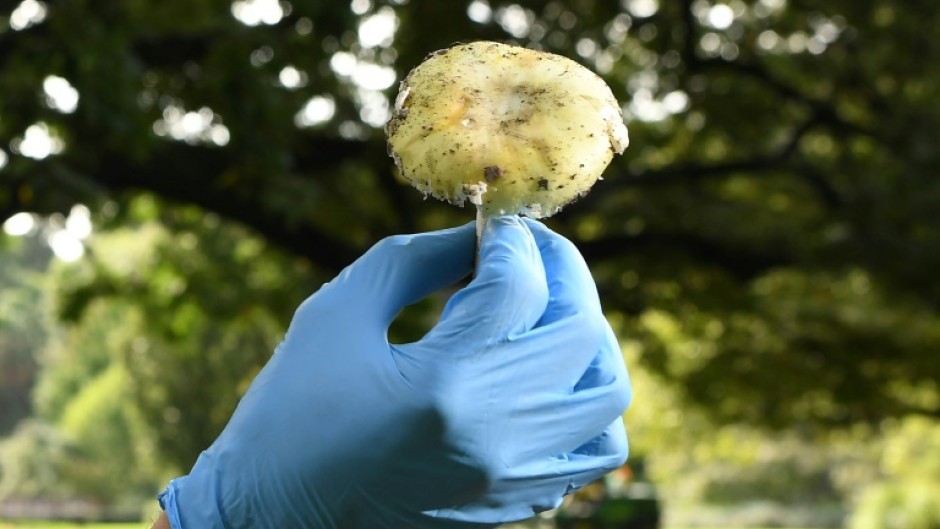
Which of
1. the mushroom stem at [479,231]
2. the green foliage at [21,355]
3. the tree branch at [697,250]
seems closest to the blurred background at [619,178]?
the tree branch at [697,250]

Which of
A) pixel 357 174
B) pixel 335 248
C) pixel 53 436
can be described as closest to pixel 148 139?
pixel 335 248

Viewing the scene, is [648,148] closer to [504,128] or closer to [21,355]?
[504,128]

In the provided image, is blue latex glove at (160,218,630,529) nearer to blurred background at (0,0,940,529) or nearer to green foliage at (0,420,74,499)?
blurred background at (0,0,940,529)

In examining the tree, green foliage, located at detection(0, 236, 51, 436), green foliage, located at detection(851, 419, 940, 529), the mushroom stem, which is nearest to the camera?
the mushroom stem

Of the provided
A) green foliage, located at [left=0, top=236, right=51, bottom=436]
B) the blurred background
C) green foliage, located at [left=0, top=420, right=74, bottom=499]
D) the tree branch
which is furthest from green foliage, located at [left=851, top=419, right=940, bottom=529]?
green foliage, located at [left=0, top=236, right=51, bottom=436]

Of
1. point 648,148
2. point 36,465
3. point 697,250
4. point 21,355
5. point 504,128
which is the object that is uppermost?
point 648,148

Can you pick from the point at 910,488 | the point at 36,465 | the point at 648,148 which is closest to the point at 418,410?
the point at 648,148
